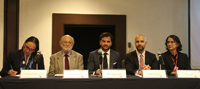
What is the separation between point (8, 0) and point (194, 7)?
378 cm

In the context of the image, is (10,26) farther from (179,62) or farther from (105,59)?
(179,62)

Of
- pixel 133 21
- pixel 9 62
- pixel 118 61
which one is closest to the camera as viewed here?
pixel 9 62

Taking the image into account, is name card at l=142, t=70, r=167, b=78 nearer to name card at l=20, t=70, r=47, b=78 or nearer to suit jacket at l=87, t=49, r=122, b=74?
suit jacket at l=87, t=49, r=122, b=74

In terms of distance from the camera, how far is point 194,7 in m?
4.16

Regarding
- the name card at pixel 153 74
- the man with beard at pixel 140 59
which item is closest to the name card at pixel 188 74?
the name card at pixel 153 74

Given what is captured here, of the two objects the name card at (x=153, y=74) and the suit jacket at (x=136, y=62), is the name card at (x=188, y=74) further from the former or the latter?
the suit jacket at (x=136, y=62)

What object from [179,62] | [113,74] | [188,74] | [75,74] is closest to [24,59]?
[75,74]

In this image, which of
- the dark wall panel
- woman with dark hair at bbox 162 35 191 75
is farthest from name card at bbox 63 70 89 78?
the dark wall panel
